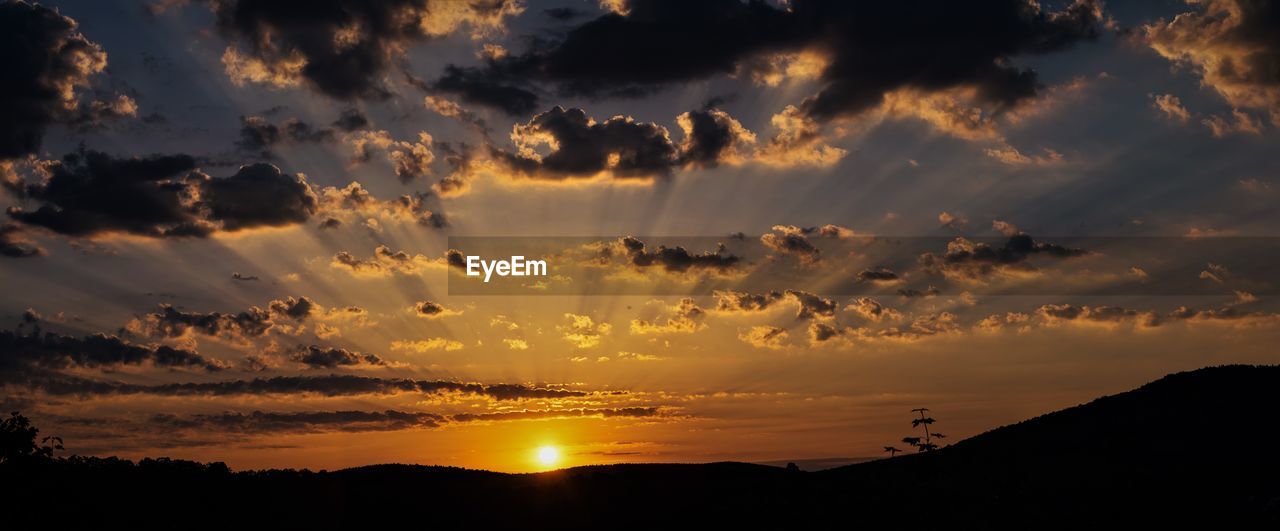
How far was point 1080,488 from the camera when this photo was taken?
7525 cm

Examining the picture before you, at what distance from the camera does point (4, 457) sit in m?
94.9

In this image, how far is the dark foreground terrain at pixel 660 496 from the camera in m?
65.9

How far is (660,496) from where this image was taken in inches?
2800

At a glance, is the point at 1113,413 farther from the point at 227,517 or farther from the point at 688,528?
the point at 227,517

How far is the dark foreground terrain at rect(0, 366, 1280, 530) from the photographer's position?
65938mm

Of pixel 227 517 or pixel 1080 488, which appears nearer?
pixel 227 517

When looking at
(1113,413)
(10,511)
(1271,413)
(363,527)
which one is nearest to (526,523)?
(363,527)

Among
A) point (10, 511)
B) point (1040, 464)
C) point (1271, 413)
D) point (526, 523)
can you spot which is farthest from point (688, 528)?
point (1271, 413)

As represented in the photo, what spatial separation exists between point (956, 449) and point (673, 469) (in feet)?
133

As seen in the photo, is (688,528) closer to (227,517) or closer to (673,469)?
(673,469)

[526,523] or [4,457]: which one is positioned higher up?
[4,457]

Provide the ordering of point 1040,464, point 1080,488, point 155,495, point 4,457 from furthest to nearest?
point 4,457
point 1040,464
point 1080,488
point 155,495

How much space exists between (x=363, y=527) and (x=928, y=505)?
39345 mm

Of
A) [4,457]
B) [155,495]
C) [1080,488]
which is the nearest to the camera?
[155,495]
